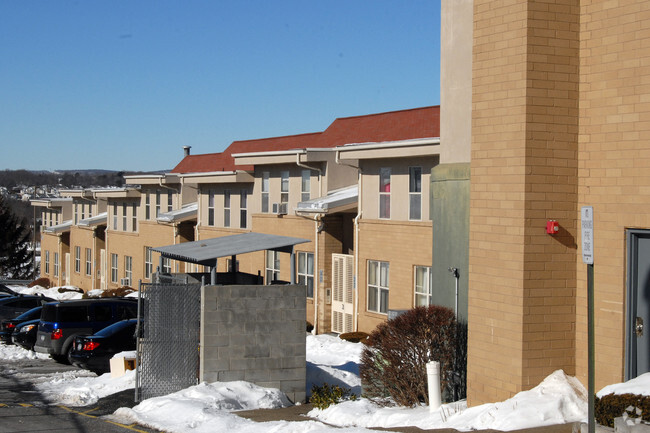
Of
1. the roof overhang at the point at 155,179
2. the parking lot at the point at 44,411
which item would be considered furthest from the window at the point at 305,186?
the parking lot at the point at 44,411

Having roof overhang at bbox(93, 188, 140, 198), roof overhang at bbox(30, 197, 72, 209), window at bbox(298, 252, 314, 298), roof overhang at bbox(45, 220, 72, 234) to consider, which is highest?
roof overhang at bbox(93, 188, 140, 198)

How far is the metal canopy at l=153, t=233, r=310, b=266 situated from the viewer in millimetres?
15008

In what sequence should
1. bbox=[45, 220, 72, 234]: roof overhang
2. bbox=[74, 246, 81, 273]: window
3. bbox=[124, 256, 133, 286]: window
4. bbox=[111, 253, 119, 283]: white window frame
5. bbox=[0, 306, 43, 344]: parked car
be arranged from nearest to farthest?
bbox=[0, 306, 43, 344]: parked car, bbox=[124, 256, 133, 286]: window, bbox=[111, 253, 119, 283]: white window frame, bbox=[74, 246, 81, 273]: window, bbox=[45, 220, 72, 234]: roof overhang

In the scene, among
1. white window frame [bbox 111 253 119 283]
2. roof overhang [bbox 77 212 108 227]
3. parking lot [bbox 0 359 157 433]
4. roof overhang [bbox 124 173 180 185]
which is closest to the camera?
parking lot [bbox 0 359 157 433]

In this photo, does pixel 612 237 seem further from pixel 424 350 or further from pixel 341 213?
pixel 341 213

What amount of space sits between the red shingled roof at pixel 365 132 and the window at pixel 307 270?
4.68 meters

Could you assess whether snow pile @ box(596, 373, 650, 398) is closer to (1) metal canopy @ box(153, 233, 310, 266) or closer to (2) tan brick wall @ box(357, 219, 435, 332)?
(1) metal canopy @ box(153, 233, 310, 266)

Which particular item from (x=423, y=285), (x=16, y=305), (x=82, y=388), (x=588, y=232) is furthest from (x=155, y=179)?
(x=588, y=232)

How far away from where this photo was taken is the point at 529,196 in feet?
35.2

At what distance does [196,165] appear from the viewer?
154 ft

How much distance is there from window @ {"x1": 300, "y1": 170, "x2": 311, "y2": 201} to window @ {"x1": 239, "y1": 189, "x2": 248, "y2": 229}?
18.0ft

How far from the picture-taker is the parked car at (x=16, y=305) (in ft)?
98.0

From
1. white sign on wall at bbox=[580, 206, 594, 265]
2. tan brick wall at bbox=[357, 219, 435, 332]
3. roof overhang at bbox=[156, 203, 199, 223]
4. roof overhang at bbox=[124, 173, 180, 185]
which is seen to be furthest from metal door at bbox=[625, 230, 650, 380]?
roof overhang at bbox=[124, 173, 180, 185]

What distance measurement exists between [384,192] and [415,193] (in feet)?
5.47
